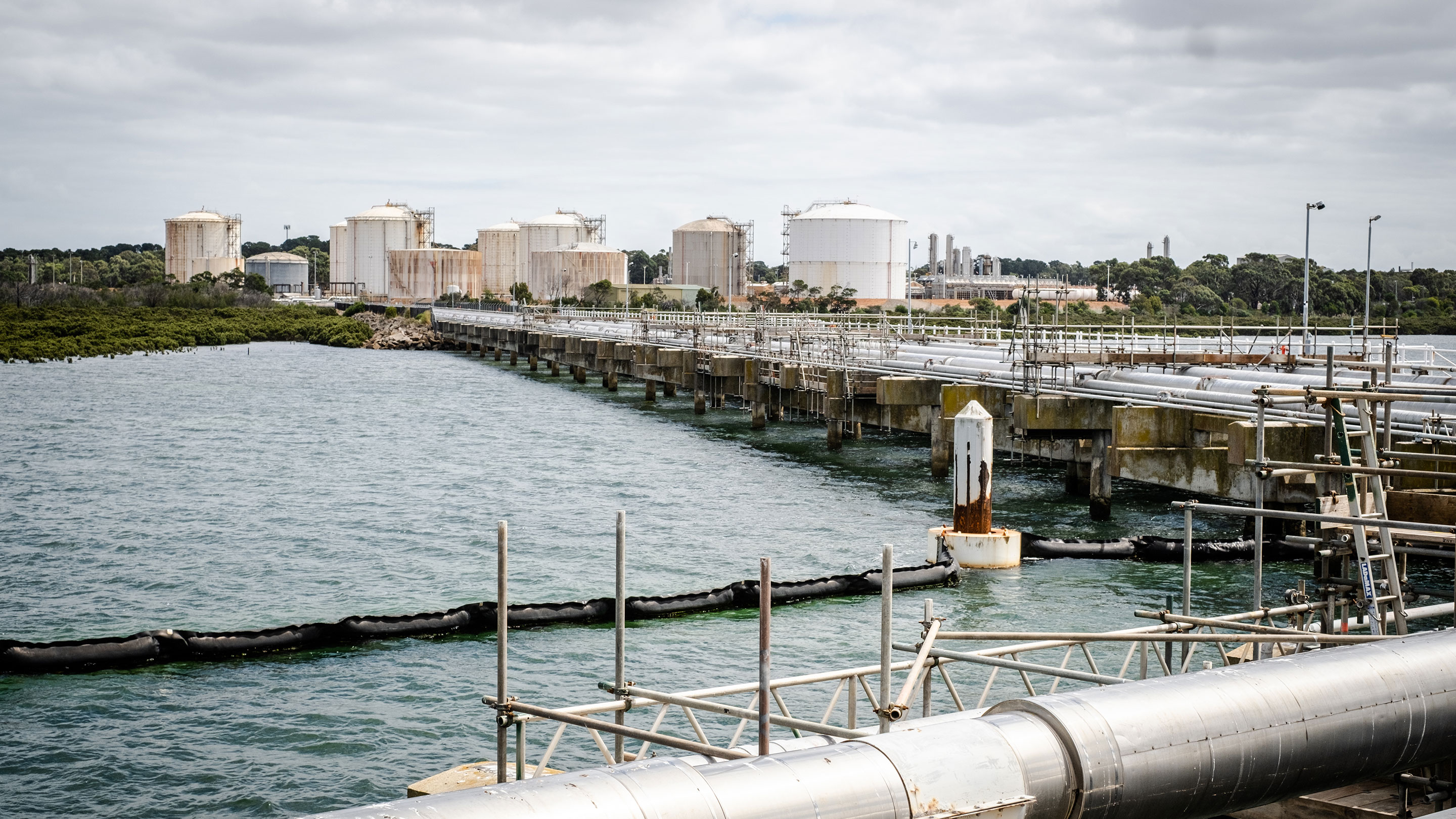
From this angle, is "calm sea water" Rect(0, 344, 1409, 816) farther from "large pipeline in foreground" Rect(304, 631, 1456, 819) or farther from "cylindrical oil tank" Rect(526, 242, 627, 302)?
"cylindrical oil tank" Rect(526, 242, 627, 302)

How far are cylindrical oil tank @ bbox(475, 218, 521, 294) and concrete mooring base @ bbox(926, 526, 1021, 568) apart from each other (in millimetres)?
173453

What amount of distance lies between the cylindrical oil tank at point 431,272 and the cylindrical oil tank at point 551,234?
6.73 metres

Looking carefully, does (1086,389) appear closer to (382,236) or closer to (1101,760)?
(1101,760)

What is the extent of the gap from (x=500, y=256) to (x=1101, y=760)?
19308 cm

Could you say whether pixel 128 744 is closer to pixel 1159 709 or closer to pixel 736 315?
pixel 1159 709

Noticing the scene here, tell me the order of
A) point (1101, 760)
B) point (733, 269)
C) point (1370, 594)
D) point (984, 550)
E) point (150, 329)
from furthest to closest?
point (733, 269) < point (150, 329) < point (984, 550) < point (1370, 594) < point (1101, 760)

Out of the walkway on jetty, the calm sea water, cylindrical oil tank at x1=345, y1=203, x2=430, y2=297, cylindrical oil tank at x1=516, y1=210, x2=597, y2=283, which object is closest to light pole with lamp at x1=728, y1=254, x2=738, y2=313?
cylindrical oil tank at x1=516, y1=210, x2=597, y2=283

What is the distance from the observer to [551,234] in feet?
624

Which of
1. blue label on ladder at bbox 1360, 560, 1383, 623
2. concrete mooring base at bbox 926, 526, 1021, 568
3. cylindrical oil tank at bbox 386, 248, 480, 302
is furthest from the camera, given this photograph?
cylindrical oil tank at bbox 386, 248, 480, 302

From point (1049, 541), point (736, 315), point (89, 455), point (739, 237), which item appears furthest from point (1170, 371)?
point (739, 237)

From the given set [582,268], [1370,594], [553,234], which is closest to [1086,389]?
[1370,594]

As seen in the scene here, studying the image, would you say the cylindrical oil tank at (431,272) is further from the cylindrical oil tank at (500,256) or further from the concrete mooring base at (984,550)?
the concrete mooring base at (984,550)

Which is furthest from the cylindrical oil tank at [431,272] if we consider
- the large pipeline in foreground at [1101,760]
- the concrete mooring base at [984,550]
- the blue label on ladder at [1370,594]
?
the large pipeline in foreground at [1101,760]

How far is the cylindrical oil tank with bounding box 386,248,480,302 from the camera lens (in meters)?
188
